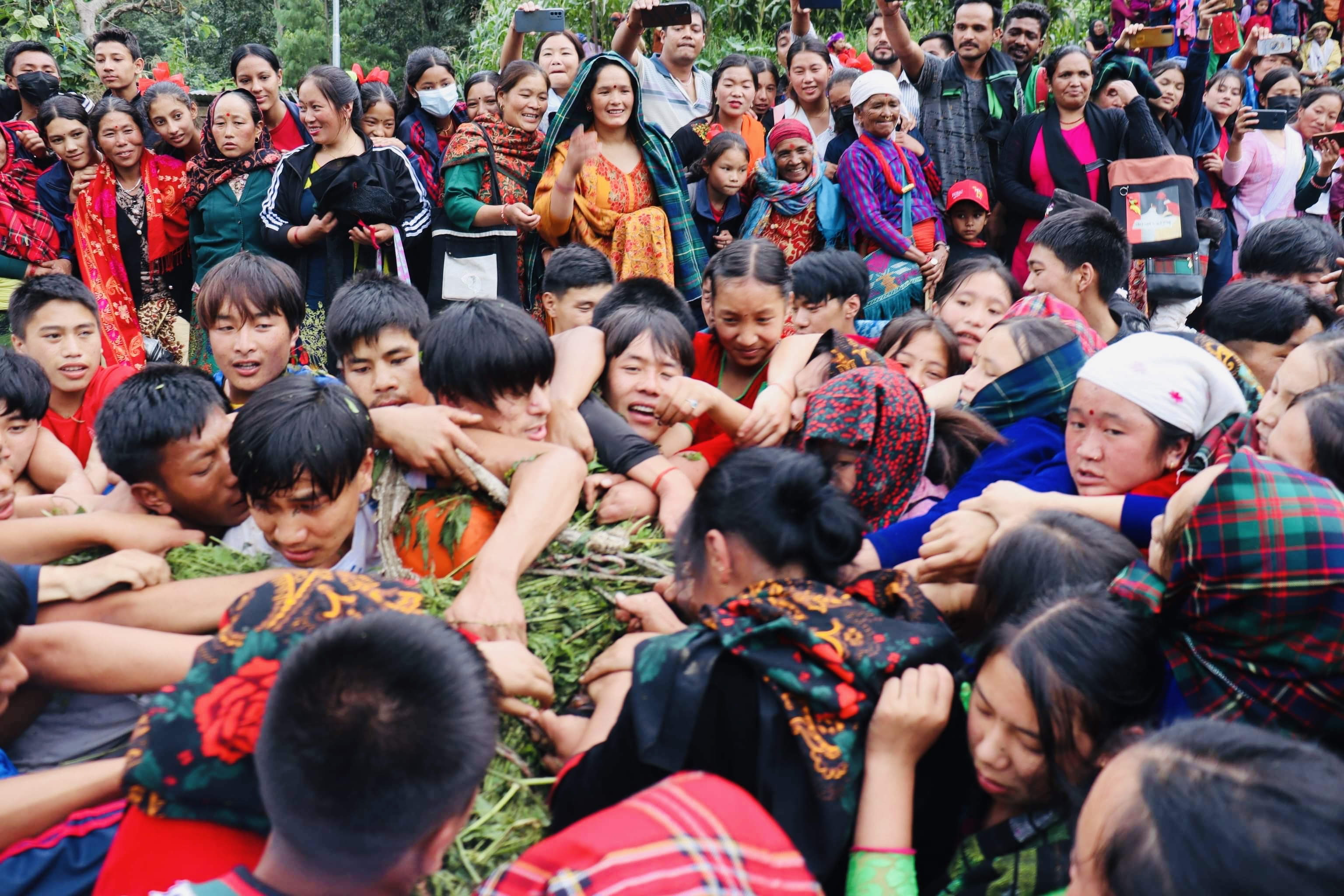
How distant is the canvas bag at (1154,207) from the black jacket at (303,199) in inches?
163

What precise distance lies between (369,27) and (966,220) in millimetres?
22619

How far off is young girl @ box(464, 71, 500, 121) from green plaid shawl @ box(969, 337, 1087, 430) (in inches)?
194

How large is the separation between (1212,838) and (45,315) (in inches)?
173

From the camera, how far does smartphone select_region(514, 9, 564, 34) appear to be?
6.79 meters

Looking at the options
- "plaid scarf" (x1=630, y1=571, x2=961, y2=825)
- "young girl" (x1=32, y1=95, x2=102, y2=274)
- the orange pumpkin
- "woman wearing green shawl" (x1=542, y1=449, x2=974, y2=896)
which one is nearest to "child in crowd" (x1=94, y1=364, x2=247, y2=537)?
the orange pumpkin

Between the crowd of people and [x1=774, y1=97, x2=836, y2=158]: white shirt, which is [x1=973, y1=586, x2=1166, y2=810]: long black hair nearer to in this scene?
the crowd of people

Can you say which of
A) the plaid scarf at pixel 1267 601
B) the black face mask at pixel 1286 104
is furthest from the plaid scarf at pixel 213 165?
the black face mask at pixel 1286 104

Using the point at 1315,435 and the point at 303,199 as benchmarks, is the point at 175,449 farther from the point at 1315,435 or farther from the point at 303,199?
the point at 303,199

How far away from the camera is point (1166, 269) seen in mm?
6336

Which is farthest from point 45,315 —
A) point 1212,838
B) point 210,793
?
point 1212,838

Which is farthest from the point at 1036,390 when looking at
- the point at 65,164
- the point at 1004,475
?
the point at 65,164

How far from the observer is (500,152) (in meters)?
6.18

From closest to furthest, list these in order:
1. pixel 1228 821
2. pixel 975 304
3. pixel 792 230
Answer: pixel 1228 821, pixel 975 304, pixel 792 230

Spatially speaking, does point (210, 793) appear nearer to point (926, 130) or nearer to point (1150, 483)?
point (1150, 483)
